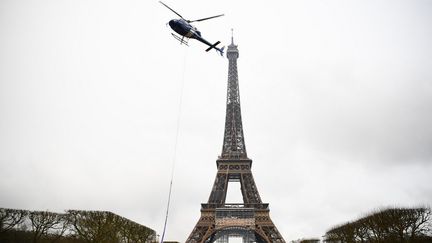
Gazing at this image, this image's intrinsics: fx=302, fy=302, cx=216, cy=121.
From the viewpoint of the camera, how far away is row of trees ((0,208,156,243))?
38000mm

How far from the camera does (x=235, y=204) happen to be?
59.4 m

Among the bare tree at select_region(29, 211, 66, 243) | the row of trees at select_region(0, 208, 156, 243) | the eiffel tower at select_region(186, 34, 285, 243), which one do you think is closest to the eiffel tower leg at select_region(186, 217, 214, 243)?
the eiffel tower at select_region(186, 34, 285, 243)

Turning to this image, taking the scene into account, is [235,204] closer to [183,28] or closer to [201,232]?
[201,232]

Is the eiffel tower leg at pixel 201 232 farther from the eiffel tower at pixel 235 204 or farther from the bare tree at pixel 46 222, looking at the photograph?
the bare tree at pixel 46 222

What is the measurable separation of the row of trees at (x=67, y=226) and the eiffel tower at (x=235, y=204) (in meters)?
15.1

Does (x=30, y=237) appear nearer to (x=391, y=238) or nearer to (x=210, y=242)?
(x=210, y=242)

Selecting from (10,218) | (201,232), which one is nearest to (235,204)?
(201,232)

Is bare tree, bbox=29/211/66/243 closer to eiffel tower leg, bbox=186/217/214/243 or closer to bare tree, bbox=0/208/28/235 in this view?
bare tree, bbox=0/208/28/235

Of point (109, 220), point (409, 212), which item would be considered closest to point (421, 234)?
point (409, 212)

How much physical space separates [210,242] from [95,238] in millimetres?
30792

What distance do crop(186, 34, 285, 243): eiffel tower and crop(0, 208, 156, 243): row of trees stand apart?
595 inches

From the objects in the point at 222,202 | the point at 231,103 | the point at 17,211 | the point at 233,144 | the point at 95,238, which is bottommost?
the point at 95,238

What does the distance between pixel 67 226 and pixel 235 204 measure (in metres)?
30.3

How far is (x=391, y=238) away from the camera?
115 feet
